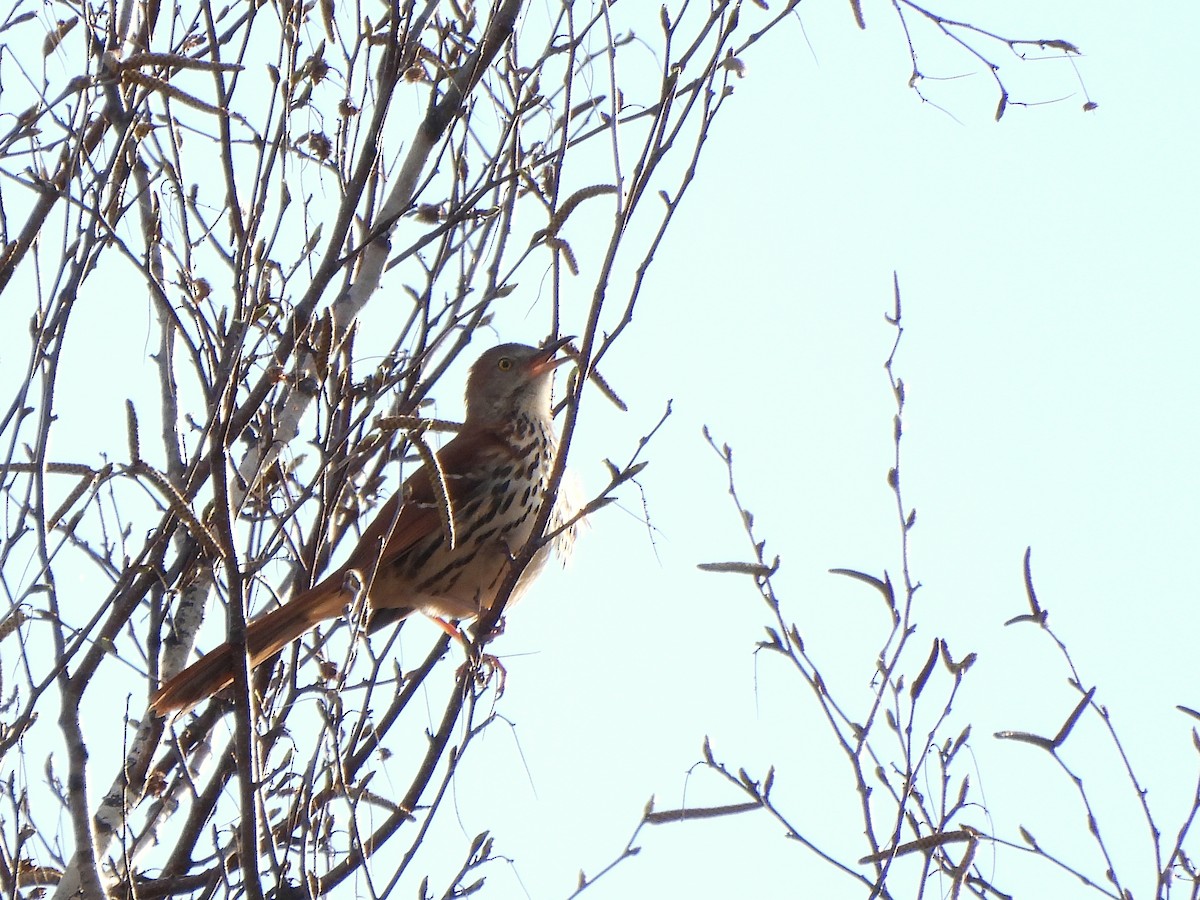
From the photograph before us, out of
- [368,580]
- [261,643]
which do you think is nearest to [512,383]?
[261,643]

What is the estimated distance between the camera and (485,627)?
116 inches

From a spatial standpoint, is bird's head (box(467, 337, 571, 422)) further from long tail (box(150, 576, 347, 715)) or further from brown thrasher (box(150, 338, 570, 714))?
long tail (box(150, 576, 347, 715))

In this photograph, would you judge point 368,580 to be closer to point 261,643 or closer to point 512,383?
point 261,643

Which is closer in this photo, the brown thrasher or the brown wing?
the brown wing

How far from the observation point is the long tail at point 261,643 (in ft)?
11.7

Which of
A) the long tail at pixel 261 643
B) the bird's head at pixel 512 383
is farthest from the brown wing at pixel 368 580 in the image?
the bird's head at pixel 512 383

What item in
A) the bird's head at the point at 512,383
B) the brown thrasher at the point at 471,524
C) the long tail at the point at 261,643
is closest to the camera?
the long tail at the point at 261,643

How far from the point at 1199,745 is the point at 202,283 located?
2.47 m

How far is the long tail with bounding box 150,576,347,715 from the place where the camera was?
355 cm

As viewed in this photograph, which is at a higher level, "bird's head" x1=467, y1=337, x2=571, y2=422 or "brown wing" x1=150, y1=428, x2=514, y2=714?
"bird's head" x1=467, y1=337, x2=571, y2=422

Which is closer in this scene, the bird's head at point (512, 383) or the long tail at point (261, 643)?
the long tail at point (261, 643)

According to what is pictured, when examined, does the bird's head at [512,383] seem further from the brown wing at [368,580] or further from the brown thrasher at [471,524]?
the brown wing at [368,580]

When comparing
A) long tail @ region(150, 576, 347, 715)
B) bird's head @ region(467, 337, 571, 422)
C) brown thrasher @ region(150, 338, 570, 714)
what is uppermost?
bird's head @ region(467, 337, 571, 422)

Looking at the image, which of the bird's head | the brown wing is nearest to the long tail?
the brown wing
